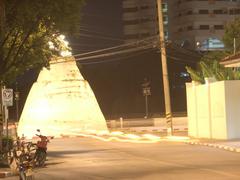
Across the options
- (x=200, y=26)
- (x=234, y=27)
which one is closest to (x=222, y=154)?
(x=234, y=27)

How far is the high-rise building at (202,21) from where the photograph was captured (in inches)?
4286

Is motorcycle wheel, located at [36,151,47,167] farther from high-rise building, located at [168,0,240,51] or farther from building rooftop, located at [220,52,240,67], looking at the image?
high-rise building, located at [168,0,240,51]

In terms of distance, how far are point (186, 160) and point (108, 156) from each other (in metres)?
5.13

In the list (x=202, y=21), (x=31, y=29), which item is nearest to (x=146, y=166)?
(x=31, y=29)

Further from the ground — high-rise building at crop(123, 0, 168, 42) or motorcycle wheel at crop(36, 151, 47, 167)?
high-rise building at crop(123, 0, 168, 42)

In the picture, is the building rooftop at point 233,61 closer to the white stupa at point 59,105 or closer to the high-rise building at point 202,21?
the white stupa at point 59,105

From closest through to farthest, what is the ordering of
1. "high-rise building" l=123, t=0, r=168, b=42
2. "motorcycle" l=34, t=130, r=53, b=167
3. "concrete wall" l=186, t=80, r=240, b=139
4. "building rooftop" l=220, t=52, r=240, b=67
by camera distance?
"motorcycle" l=34, t=130, r=53, b=167, "building rooftop" l=220, t=52, r=240, b=67, "concrete wall" l=186, t=80, r=240, b=139, "high-rise building" l=123, t=0, r=168, b=42

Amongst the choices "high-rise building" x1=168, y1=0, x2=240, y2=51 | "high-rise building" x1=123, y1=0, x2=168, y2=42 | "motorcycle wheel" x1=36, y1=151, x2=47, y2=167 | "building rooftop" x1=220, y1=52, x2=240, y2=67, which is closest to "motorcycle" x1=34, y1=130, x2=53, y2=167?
"motorcycle wheel" x1=36, y1=151, x2=47, y2=167

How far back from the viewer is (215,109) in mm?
35875

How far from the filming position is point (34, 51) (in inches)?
1060

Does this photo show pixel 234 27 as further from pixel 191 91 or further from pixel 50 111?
pixel 50 111

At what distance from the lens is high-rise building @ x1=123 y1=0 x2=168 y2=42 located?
117 meters

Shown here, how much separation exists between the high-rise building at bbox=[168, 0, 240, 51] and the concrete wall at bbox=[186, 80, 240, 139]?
68.1 m

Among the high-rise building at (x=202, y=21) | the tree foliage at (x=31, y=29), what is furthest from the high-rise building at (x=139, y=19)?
the tree foliage at (x=31, y=29)
